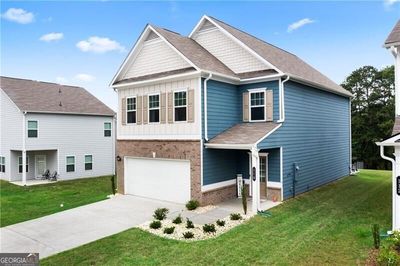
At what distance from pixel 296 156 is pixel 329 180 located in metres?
5.27

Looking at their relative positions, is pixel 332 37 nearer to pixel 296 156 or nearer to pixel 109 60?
pixel 296 156

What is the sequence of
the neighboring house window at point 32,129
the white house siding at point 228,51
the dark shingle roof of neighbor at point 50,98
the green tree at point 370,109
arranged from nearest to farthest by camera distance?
the white house siding at point 228,51 < the neighboring house window at point 32,129 < the dark shingle roof of neighbor at point 50,98 < the green tree at point 370,109

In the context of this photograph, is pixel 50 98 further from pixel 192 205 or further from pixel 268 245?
pixel 268 245

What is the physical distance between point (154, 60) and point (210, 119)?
478 centimetres

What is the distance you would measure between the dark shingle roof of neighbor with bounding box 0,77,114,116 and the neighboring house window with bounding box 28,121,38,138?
0.97 metres

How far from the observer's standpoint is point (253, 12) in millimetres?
21984

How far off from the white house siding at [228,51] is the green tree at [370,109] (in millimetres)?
27053

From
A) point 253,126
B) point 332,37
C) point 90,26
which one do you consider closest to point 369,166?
point 332,37

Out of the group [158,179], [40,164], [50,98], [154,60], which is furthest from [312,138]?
[40,164]

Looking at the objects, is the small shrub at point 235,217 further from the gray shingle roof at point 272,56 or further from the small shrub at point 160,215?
the gray shingle roof at point 272,56

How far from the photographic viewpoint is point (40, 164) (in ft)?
84.1

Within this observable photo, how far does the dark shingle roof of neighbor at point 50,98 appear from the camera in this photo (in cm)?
2403

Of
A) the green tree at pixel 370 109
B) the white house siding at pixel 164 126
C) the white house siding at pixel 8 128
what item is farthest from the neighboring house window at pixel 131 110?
the green tree at pixel 370 109

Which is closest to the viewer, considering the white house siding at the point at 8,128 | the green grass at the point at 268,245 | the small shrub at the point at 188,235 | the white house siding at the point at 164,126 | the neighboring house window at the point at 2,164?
the green grass at the point at 268,245
